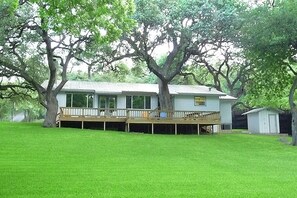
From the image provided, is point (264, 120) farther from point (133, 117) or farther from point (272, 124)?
point (133, 117)

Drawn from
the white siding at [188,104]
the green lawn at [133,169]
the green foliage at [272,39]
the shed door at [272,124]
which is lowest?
the green lawn at [133,169]

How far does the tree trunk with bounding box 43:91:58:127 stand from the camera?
25812 millimetres

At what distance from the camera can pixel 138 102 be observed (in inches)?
1202

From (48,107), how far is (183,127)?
442 inches

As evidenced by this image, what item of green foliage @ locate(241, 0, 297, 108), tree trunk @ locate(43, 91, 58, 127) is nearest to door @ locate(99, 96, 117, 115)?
tree trunk @ locate(43, 91, 58, 127)

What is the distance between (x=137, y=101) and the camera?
3055cm

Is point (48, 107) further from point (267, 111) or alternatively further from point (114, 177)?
point (267, 111)

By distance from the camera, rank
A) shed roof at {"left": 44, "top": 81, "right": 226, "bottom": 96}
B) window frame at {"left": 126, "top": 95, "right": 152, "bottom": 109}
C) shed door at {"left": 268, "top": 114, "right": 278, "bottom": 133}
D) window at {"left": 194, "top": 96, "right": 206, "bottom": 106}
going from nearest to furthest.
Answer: shed roof at {"left": 44, "top": 81, "right": 226, "bottom": 96}
window frame at {"left": 126, "top": 95, "right": 152, "bottom": 109}
window at {"left": 194, "top": 96, "right": 206, "bottom": 106}
shed door at {"left": 268, "top": 114, "right": 278, "bottom": 133}

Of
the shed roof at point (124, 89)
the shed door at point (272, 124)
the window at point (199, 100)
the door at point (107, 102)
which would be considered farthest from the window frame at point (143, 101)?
the shed door at point (272, 124)

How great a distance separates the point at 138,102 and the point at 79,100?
5.17 meters

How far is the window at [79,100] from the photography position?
28991 millimetres

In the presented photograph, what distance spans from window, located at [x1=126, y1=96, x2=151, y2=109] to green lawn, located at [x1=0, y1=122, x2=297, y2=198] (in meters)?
10.5

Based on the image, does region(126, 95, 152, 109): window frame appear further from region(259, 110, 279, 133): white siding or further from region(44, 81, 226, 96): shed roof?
region(259, 110, 279, 133): white siding

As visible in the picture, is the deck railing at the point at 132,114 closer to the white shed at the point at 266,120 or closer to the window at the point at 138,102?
the window at the point at 138,102
